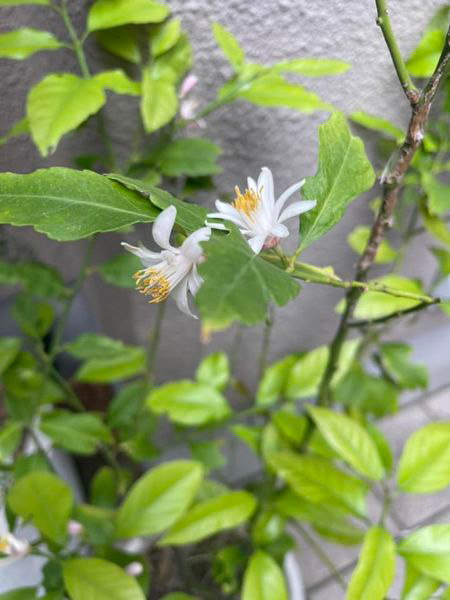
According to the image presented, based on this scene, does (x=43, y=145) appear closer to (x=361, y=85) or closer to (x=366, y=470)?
(x=361, y=85)

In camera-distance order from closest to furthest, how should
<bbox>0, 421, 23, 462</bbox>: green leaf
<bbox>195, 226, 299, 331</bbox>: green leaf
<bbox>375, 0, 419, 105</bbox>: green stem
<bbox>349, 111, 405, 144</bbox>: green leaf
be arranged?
<bbox>195, 226, 299, 331</bbox>: green leaf
<bbox>375, 0, 419, 105</bbox>: green stem
<bbox>349, 111, 405, 144</bbox>: green leaf
<bbox>0, 421, 23, 462</bbox>: green leaf

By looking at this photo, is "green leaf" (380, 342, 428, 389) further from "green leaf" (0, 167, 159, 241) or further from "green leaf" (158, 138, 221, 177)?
"green leaf" (0, 167, 159, 241)

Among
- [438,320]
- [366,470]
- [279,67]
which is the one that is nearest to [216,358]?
[366,470]

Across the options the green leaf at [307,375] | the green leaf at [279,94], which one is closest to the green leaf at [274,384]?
the green leaf at [307,375]

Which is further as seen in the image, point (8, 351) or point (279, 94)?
point (8, 351)

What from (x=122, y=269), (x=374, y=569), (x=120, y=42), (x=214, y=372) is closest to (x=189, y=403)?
(x=214, y=372)

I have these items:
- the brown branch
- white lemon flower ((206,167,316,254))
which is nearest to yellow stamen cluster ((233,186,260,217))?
white lemon flower ((206,167,316,254))

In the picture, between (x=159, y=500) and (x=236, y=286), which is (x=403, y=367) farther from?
(x=236, y=286)
